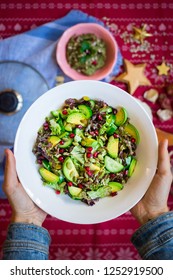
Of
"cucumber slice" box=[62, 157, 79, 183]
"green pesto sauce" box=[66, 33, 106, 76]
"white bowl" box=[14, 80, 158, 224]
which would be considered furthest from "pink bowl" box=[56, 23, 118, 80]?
"cucumber slice" box=[62, 157, 79, 183]

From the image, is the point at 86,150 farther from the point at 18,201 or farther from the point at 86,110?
the point at 18,201

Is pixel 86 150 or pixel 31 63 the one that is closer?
pixel 86 150

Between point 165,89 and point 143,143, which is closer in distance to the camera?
point 143,143

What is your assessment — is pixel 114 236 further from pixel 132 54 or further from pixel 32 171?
pixel 132 54

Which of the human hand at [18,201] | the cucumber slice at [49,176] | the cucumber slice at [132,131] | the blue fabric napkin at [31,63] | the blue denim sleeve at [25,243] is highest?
the blue fabric napkin at [31,63]

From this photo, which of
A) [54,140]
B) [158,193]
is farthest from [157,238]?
[54,140]

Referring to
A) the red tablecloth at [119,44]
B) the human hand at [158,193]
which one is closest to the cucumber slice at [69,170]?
the human hand at [158,193]

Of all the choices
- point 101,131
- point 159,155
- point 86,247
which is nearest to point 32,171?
point 101,131

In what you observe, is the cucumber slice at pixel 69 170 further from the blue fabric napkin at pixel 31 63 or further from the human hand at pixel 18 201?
the blue fabric napkin at pixel 31 63
